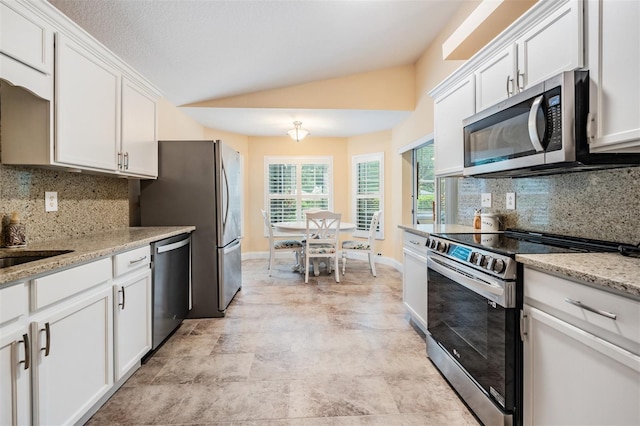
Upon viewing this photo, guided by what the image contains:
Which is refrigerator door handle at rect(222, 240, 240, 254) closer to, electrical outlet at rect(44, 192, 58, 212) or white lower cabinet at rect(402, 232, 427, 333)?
electrical outlet at rect(44, 192, 58, 212)

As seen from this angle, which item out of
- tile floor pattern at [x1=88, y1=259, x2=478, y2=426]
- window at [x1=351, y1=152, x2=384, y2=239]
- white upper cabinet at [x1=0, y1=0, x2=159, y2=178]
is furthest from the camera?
window at [x1=351, y1=152, x2=384, y2=239]

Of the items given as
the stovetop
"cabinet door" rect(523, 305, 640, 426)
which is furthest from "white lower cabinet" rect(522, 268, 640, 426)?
the stovetop

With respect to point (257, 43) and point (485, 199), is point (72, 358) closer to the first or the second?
point (257, 43)

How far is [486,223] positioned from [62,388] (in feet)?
9.02

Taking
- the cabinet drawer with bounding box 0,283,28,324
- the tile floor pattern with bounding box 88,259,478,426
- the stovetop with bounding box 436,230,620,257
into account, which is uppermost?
the stovetop with bounding box 436,230,620,257

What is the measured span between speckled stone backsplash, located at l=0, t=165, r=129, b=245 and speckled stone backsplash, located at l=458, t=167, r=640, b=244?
3.15 metres

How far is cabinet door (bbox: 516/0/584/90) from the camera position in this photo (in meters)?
1.38

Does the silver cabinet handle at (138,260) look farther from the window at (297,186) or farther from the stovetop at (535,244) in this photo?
the window at (297,186)

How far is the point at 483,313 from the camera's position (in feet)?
5.21

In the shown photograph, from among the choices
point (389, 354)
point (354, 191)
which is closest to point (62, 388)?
point (389, 354)

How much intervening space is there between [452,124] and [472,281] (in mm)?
1435

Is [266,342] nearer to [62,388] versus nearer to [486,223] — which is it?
[62,388]

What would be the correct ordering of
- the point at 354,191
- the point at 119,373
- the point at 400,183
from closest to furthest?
the point at 119,373, the point at 400,183, the point at 354,191

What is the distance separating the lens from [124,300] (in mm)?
1916
